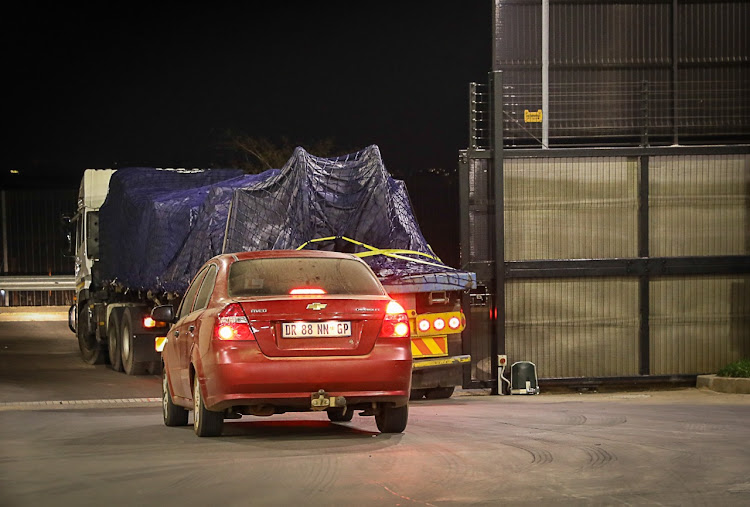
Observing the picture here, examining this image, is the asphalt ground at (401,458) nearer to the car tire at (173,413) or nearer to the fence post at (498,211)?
the car tire at (173,413)

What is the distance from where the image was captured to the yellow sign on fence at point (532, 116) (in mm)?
17828

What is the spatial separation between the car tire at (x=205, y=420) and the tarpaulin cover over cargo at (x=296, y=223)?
5.16 meters

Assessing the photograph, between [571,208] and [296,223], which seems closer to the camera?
[296,223]

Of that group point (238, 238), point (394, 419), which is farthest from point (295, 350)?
point (238, 238)

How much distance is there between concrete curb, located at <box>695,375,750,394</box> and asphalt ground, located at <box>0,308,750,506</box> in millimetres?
3666

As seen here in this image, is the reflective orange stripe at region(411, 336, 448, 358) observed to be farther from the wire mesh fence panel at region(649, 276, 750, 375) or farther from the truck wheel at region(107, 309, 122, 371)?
the truck wheel at region(107, 309, 122, 371)

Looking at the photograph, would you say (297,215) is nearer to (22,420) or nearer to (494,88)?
(494,88)

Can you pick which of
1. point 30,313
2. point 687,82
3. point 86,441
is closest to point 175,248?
point 687,82

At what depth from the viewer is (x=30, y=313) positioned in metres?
38.8

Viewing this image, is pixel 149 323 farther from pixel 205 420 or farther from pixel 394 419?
pixel 394 419

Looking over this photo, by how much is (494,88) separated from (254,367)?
862 centimetres

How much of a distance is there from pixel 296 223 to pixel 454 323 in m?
3.07

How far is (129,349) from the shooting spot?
843 inches

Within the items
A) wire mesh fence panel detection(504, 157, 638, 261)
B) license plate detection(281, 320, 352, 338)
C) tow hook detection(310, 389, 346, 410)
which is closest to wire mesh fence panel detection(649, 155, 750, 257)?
wire mesh fence panel detection(504, 157, 638, 261)
